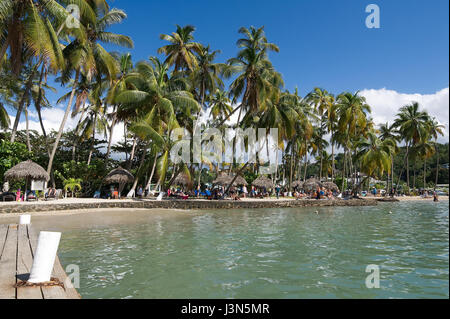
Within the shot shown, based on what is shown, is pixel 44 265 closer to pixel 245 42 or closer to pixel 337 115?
pixel 245 42

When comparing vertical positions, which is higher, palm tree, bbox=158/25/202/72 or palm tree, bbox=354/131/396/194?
palm tree, bbox=158/25/202/72

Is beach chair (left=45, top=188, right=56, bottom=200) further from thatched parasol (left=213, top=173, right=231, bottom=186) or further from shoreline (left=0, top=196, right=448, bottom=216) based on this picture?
thatched parasol (left=213, top=173, right=231, bottom=186)

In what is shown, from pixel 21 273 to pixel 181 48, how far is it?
2626cm

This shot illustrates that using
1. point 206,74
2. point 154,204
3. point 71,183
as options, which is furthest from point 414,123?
point 71,183

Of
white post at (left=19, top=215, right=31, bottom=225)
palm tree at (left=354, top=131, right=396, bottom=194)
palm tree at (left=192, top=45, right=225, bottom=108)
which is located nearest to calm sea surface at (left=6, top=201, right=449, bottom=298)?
white post at (left=19, top=215, right=31, bottom=225)

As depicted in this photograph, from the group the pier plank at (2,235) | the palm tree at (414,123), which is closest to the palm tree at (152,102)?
the pier plank at (2,235)

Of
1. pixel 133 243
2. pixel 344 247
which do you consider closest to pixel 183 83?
pixel 133 243

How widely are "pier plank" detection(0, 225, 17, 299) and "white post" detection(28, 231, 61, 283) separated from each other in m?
0.30

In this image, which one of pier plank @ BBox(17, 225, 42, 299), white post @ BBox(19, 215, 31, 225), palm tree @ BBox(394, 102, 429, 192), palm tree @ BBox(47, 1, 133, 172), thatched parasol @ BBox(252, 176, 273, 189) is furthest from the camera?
palm tree @ BBox(394, 102, 429, 192)

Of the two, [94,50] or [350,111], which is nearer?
[94,50]

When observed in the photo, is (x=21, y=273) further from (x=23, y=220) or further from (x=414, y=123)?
(x=414, y=123)

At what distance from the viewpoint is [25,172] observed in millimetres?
19141

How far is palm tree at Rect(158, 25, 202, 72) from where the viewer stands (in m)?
27.8

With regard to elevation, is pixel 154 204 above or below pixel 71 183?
below
